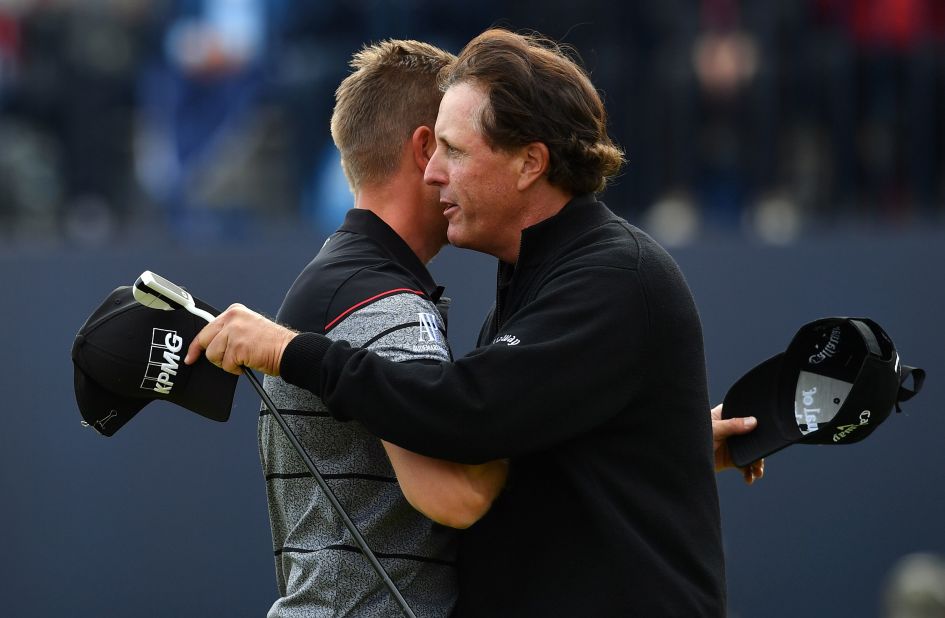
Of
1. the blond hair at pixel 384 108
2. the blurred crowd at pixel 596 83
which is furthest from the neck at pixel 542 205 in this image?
the blurred crowd at pixel 596 83

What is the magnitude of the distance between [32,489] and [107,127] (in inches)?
75.0

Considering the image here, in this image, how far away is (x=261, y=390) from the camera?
9.98 ft

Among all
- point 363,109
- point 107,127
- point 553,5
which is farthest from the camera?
point 107,127

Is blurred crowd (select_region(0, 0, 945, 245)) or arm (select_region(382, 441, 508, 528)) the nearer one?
arm (select_region(382, 441, 508, 528))

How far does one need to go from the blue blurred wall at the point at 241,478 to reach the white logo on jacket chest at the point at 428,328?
4.22 metres

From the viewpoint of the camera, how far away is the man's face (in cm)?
309

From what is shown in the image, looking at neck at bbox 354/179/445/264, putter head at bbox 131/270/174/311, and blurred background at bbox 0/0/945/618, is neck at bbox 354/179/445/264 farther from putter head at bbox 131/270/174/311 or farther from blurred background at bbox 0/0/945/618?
blurred background at bbox 0/0/945/618

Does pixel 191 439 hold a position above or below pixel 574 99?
below

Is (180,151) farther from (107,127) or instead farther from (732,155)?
(732,155)

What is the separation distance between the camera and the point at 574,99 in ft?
10.1

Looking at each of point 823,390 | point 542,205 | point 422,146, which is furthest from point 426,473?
point 823,390

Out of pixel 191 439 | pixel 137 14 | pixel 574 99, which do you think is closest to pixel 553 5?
pixel 137 14

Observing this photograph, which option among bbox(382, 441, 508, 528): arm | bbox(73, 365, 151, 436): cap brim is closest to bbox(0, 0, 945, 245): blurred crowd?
bbox(73, 365, 151, 436): cap brim

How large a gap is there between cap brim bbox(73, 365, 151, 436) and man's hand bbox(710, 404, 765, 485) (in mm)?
1341
